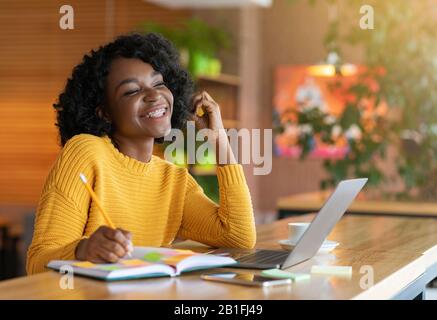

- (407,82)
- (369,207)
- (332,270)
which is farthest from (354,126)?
(332,270)

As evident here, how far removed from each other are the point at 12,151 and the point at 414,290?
249 inches

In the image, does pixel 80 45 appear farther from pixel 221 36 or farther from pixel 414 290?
pixel 414 290

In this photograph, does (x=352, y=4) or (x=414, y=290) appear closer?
(x=414, y=290)

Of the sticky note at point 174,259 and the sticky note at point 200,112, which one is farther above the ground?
the sticky note at point 200,112

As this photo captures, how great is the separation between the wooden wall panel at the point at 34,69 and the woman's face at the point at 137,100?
554 cm

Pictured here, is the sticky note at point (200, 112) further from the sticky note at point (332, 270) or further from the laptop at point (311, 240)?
the sticky note at point (332, 270)

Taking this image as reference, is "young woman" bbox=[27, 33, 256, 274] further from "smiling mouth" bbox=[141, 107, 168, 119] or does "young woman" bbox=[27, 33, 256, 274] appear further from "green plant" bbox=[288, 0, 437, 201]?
"green plant" bbox=[288, 0, 437, 201]

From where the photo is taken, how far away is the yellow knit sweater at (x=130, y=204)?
1.75m

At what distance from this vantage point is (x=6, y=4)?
7480 millimetres

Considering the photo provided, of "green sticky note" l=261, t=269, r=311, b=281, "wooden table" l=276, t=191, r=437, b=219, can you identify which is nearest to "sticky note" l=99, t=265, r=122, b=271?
"green sticky note" l=261, t=269, r=311, b=281

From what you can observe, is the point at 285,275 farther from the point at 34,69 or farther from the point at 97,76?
the point at 34,69

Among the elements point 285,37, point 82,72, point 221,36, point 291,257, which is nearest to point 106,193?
point 82,72

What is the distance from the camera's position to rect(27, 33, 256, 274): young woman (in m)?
1.89

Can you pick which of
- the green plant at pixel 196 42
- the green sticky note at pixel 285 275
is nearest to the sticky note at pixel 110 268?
the green sticky note at pixel 285 275
